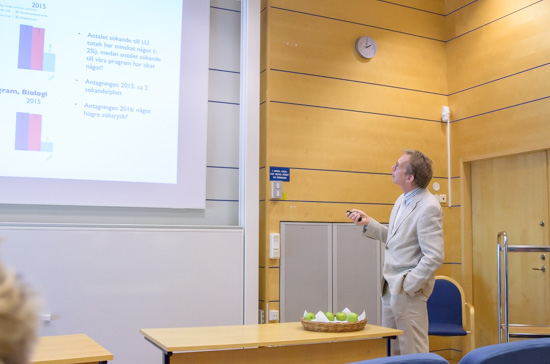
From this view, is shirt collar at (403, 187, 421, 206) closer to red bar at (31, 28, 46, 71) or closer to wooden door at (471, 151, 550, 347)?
wooden door at (471, 151, 550, 347)

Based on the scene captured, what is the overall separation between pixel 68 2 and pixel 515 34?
12.8ft

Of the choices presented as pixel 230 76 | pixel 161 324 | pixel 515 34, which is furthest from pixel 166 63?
pixel 515 34

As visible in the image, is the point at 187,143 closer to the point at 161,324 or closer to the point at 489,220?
the point at 161,324

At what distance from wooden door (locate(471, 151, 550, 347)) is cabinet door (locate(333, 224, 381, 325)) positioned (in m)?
1.05

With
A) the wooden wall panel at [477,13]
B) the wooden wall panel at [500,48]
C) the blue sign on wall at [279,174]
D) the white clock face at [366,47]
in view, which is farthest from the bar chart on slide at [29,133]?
the wooden wall panel at [477,13]

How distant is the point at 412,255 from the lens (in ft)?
11.4

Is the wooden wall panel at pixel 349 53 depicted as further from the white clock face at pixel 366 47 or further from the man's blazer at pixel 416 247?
the man's blazer at pixel 416 247

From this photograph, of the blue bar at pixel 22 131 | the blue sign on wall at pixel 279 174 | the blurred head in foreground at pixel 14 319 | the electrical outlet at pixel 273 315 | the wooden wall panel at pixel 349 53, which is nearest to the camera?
the blurred head in foreground at pixel 14 319

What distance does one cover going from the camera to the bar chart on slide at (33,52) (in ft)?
13.7

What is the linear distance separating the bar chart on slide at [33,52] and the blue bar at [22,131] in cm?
36

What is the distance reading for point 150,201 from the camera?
15.0ft

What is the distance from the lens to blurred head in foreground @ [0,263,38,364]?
492mm

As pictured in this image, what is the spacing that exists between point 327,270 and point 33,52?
9.91 feet

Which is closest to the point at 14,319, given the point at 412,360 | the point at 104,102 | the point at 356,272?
the point at 412,360
